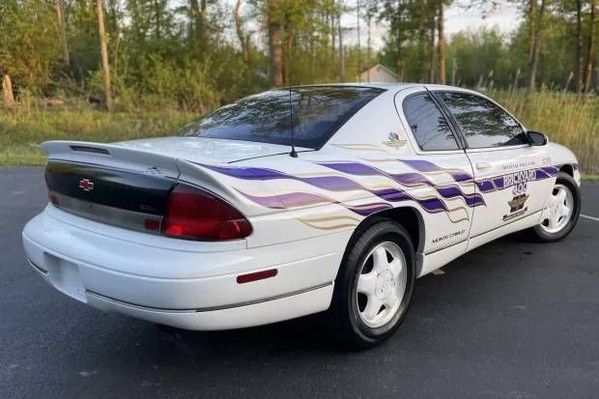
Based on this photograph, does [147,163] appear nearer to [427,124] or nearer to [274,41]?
[427,124]

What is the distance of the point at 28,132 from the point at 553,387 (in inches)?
660

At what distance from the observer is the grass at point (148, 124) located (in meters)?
11.3

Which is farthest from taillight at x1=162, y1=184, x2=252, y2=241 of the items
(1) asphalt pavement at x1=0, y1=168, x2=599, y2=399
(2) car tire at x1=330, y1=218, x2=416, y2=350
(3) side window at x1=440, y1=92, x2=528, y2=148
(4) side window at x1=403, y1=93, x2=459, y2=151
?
(3) side window at x1=440, y1=92, x2=528, y2=148

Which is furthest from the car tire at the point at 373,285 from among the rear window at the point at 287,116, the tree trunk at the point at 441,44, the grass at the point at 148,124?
the tree trunk at the point at 441,44

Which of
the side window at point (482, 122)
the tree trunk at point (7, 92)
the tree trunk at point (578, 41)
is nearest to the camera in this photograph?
the side window at point (482, 122)

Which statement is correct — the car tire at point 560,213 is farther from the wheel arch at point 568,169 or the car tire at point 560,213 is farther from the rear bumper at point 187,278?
the rear bumper at point 187,278

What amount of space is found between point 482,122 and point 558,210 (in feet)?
5.13

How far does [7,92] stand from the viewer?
64.6ft

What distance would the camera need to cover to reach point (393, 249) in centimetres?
338

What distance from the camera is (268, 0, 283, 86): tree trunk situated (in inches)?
765

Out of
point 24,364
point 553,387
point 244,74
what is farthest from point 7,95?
point 553,387

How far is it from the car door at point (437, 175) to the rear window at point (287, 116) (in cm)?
32

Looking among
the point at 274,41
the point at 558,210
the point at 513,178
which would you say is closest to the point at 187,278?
the point at 513,178

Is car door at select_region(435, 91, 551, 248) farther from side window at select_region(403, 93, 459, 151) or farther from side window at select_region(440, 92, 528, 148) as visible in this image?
side window at select_region(403, 93, 459, 151)
